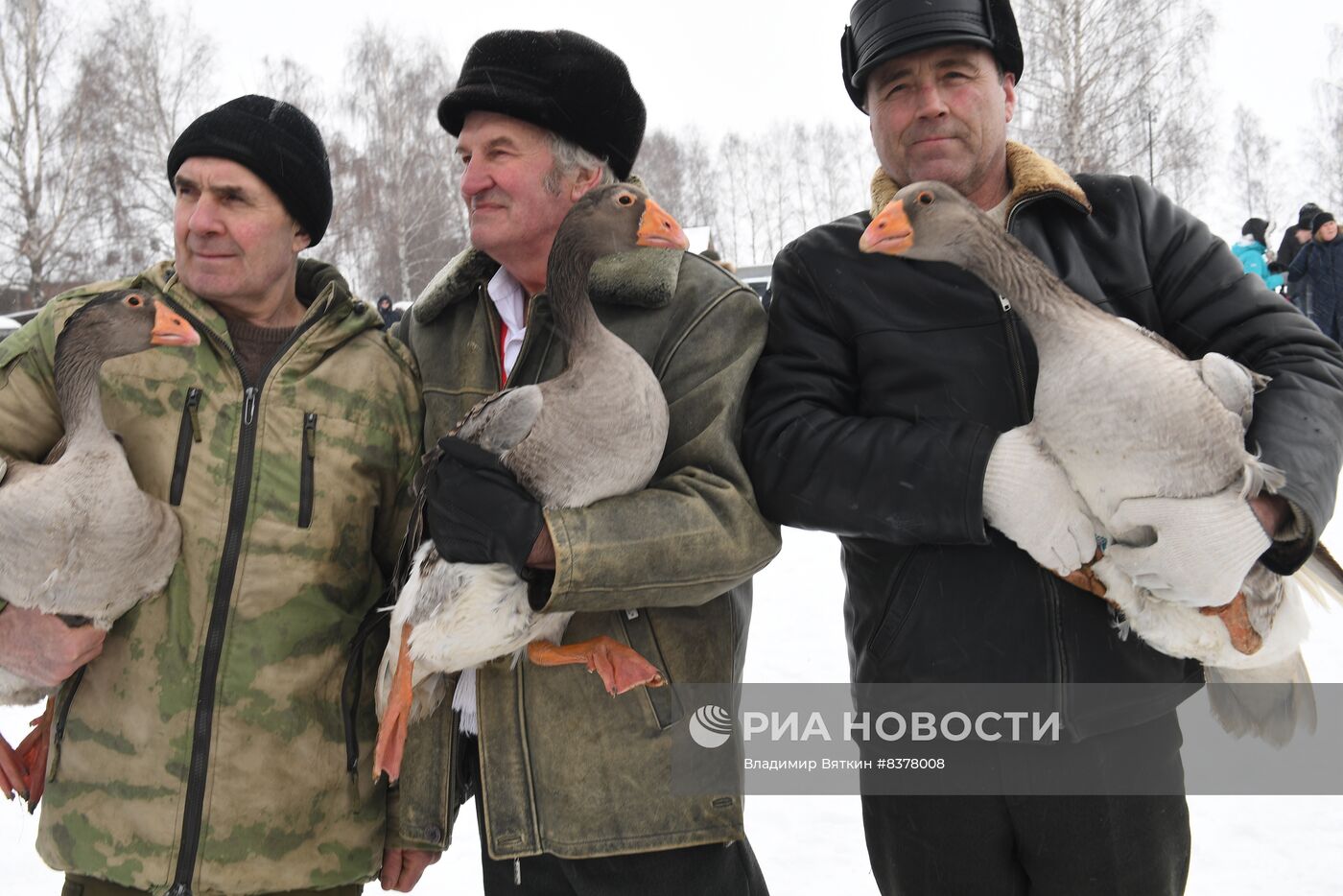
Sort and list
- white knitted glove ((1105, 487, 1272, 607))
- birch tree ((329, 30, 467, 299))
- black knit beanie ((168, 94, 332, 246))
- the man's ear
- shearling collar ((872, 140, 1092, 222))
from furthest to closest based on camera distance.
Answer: birch tree ((329, 30, 467, 299)) < the man's ear < black knit beanie ((168, 94, 332, 246)) < shearling collar ((872, 140, 1092, 222)) < white knitted glove ((1105, 487, 1272, 607))

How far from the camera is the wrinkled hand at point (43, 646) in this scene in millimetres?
2230

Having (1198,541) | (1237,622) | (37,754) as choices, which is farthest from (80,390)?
(1237,622)

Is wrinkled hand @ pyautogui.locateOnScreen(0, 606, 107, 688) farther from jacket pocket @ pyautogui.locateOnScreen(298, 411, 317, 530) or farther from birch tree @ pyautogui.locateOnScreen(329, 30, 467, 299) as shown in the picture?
birch tree @ pyautogui.locateOnScreen(329, 30, 467, 299)

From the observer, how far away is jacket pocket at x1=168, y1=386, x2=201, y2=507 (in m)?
2.34

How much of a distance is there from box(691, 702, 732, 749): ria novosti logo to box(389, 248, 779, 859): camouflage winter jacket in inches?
1.3

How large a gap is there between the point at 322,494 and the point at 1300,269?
13652 mm

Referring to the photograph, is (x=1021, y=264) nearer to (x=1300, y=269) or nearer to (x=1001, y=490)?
(x=1001, y=490)

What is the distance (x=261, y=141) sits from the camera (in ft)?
8.23

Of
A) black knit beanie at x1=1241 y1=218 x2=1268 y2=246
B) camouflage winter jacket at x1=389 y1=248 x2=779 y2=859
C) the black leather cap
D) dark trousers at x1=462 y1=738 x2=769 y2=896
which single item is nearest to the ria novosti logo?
camouflage winter jacket at x1=389 y1=248 x2=779 y2=859

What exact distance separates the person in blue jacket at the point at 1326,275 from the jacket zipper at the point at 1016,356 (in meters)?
11.7

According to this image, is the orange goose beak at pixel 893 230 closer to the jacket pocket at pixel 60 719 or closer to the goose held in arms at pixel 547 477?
the goose held in arms at pixel 547 477

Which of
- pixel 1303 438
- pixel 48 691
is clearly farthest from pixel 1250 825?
pixel 48 691

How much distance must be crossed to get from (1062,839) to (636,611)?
1145 millimetres

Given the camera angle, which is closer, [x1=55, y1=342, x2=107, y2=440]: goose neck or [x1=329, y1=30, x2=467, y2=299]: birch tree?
[x1=55, y1=342, x2=107, y2=440]: goose neck
